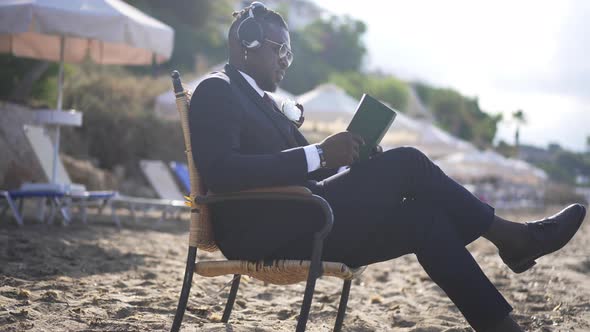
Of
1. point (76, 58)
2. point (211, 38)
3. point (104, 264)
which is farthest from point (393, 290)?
point (211, 38)

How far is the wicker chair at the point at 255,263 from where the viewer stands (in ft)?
8.21

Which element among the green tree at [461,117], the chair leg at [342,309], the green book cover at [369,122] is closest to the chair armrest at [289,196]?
the green book cover at [369,122]

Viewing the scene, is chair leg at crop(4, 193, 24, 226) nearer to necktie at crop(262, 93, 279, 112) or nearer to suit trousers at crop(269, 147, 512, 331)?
necktie at crop(262, 93, 279, 112)

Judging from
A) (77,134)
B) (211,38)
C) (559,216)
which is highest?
(211,38)

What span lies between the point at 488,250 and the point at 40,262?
16.5 feet

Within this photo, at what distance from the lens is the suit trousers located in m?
2.55

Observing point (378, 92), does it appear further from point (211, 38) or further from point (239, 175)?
point (239, 175)

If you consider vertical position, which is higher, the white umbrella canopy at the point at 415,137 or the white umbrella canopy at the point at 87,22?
the white umbrella canopy at the point at 415,137

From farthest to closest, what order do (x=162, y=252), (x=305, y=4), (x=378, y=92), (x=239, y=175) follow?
1. (x=305, y=4)
2. (x=378, y=92)
3. (x=162, y=252)
4. (x=239, y=175)

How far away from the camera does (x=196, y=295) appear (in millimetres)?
3932

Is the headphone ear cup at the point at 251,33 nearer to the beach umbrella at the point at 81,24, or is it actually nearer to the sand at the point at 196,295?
the sand at the point at 196,295

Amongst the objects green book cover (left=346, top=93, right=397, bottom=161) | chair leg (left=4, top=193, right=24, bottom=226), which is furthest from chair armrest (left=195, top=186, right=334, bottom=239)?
chair leg (left=4, top=193, right=24, bottom=226)

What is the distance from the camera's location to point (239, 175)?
2545 mm

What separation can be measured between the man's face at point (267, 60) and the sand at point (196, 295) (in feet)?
3.68
